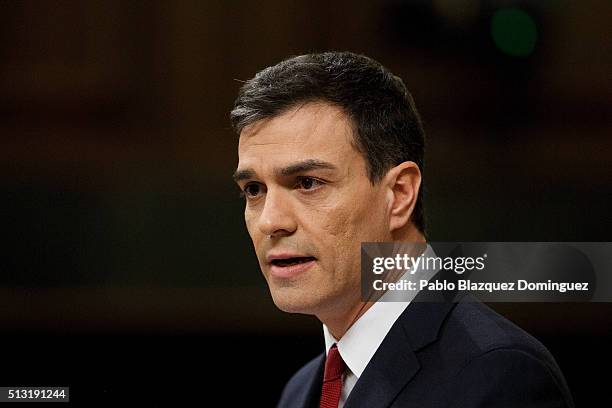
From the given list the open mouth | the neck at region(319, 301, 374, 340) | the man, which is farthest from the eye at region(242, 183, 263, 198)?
the neck at region(319, 301, 374, 340)

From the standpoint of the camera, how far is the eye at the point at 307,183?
4.21 feet

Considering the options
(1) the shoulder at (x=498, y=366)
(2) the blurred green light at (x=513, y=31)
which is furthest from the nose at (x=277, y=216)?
(2) the blurred green light at (x=513, y=31)

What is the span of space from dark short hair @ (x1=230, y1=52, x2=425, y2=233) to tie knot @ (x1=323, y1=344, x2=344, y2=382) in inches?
9.8

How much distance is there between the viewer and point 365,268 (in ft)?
4.26

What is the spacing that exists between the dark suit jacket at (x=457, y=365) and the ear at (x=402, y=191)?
140mm

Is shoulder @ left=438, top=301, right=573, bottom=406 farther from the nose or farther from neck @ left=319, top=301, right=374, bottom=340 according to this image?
the nose

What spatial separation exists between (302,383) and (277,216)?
0.35m

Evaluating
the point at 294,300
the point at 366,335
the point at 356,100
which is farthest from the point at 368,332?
the point at 356,100

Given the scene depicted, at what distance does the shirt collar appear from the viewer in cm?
127

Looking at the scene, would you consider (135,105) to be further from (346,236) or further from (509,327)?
(509,327)

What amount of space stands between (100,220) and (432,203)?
0.64 m

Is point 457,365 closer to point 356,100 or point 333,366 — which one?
point 333,366

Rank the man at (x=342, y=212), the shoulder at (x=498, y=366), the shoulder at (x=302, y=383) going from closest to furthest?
the shoulder at (x=498, y=366), the man at (x=342, y=212), the shoulder at (x=302, y=383)

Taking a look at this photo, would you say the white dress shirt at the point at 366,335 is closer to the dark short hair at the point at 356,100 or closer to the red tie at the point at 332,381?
the red tie at the point at 332,381
